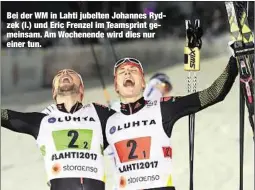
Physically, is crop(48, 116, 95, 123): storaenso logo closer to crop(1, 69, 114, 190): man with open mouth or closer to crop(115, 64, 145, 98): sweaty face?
crop(1, 69, 114, 190): man with open mouth

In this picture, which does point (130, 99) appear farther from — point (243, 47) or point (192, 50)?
point (243, 47)

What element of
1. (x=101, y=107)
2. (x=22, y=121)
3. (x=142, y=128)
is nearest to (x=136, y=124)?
(x=142, y=128)

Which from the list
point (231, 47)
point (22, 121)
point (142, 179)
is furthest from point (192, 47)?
point (22, 121)

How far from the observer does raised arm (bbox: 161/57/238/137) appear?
111 inches

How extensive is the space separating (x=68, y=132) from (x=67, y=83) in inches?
6.9

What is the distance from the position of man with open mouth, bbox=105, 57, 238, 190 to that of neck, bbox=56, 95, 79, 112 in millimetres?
142

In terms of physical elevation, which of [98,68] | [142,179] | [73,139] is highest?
[98,68]

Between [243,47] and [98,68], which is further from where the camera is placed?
[98,68]

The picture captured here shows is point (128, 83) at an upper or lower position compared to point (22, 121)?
upper

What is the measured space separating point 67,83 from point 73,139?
0.66ft

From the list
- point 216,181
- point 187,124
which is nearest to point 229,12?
point 187,124

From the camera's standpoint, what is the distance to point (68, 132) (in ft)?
9.48

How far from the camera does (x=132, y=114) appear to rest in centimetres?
289

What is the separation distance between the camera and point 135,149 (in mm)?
2859
